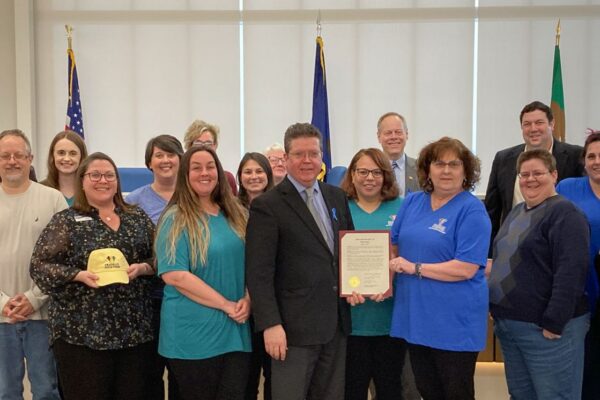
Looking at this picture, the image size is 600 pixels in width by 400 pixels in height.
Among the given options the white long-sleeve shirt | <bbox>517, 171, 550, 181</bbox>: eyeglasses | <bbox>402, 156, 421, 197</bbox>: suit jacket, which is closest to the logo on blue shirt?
<bbox>517, 171, 550, 181</bbox>: eyeglasses

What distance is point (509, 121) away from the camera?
6.89m

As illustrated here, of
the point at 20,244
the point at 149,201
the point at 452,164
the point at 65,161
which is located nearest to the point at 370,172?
the point at 452,164

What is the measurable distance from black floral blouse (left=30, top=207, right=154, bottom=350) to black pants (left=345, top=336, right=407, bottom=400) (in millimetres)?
1055

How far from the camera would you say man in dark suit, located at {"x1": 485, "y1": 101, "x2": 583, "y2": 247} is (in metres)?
3.87

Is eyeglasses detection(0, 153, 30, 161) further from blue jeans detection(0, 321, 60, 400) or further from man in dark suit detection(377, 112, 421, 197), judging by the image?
man in dark suit detection(377, 112, 421, 197)

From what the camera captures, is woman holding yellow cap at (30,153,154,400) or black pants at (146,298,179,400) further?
black pants at (146,298,179,400)

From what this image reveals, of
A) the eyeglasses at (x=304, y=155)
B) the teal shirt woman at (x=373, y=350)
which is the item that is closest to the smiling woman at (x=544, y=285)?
the teal shirt woman at (x=373, y=350)

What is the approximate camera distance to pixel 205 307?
8.34 feet

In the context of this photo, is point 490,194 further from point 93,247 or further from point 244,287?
point 93,247

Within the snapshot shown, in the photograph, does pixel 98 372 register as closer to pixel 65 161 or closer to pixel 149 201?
pixel 149 201

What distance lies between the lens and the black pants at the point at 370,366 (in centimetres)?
285

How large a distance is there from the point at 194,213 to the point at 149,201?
772 millimetres

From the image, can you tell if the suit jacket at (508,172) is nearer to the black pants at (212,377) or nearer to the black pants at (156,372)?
the black pants at (212,377)

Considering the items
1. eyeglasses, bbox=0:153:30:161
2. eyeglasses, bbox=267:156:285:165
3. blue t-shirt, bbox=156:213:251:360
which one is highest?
eyeglasses, bbox=267:156:285:165
